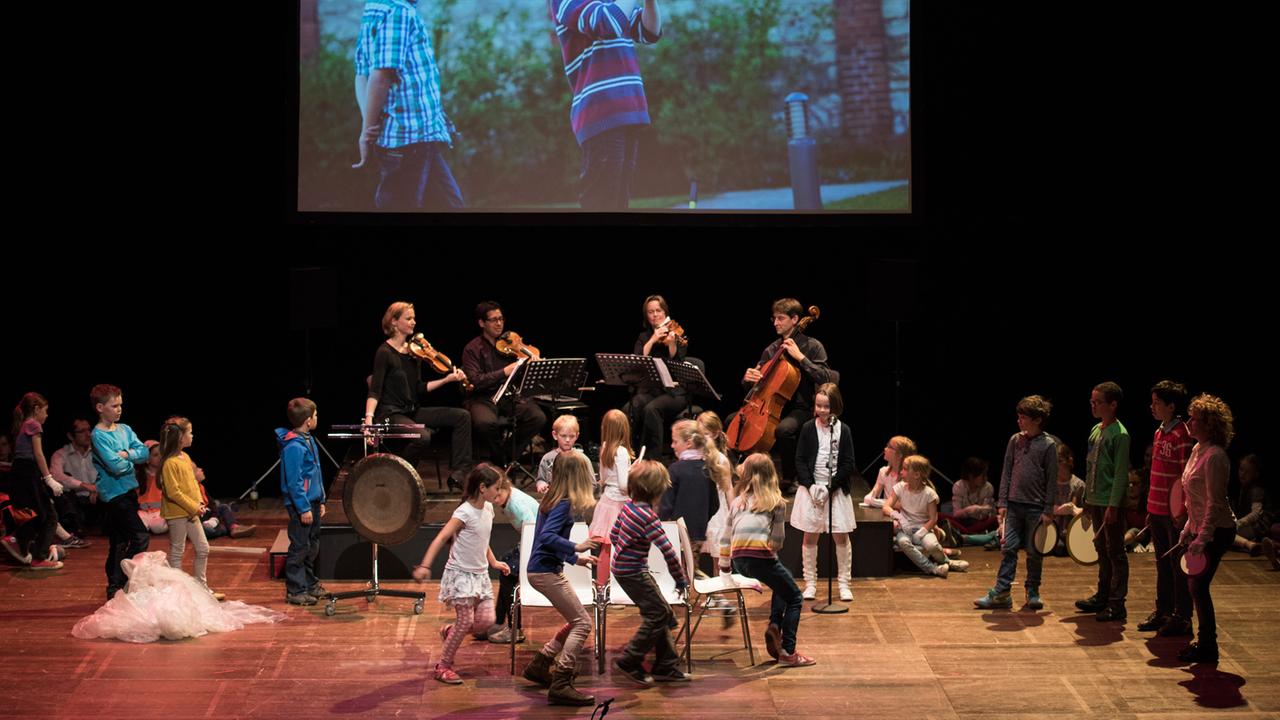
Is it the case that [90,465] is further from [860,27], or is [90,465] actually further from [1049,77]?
[1049,77]

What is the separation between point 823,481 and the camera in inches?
338

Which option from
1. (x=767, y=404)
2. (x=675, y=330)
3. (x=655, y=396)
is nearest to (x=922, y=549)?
(x=767, y=404)

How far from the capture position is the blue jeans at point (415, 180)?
1117cm

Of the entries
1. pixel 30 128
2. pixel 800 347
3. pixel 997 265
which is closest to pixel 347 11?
pixel 30 128

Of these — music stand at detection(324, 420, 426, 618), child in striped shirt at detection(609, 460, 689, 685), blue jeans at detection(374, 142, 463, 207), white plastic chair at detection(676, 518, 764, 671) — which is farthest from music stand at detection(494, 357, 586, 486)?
child in striped shirt at detection(609, 460, 689, 685)

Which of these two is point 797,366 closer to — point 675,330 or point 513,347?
point 675,330

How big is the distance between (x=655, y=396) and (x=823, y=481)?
184 centimetres

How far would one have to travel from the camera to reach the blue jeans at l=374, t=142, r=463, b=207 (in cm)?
1117

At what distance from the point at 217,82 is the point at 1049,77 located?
6864 millimetres

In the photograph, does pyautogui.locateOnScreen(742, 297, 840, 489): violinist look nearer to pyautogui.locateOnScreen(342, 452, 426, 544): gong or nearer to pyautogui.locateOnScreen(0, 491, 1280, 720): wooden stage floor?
pyautogui.locateOnScreen(0, 491, 1280, 720): wooden stage floor

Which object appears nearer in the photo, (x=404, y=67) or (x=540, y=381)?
(x=540, y=381)

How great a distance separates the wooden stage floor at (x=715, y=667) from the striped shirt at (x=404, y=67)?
158 inches

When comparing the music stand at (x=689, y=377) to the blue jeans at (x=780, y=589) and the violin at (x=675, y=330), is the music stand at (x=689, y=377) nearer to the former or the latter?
the violin at (x=675, y=330)

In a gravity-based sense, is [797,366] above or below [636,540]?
above
